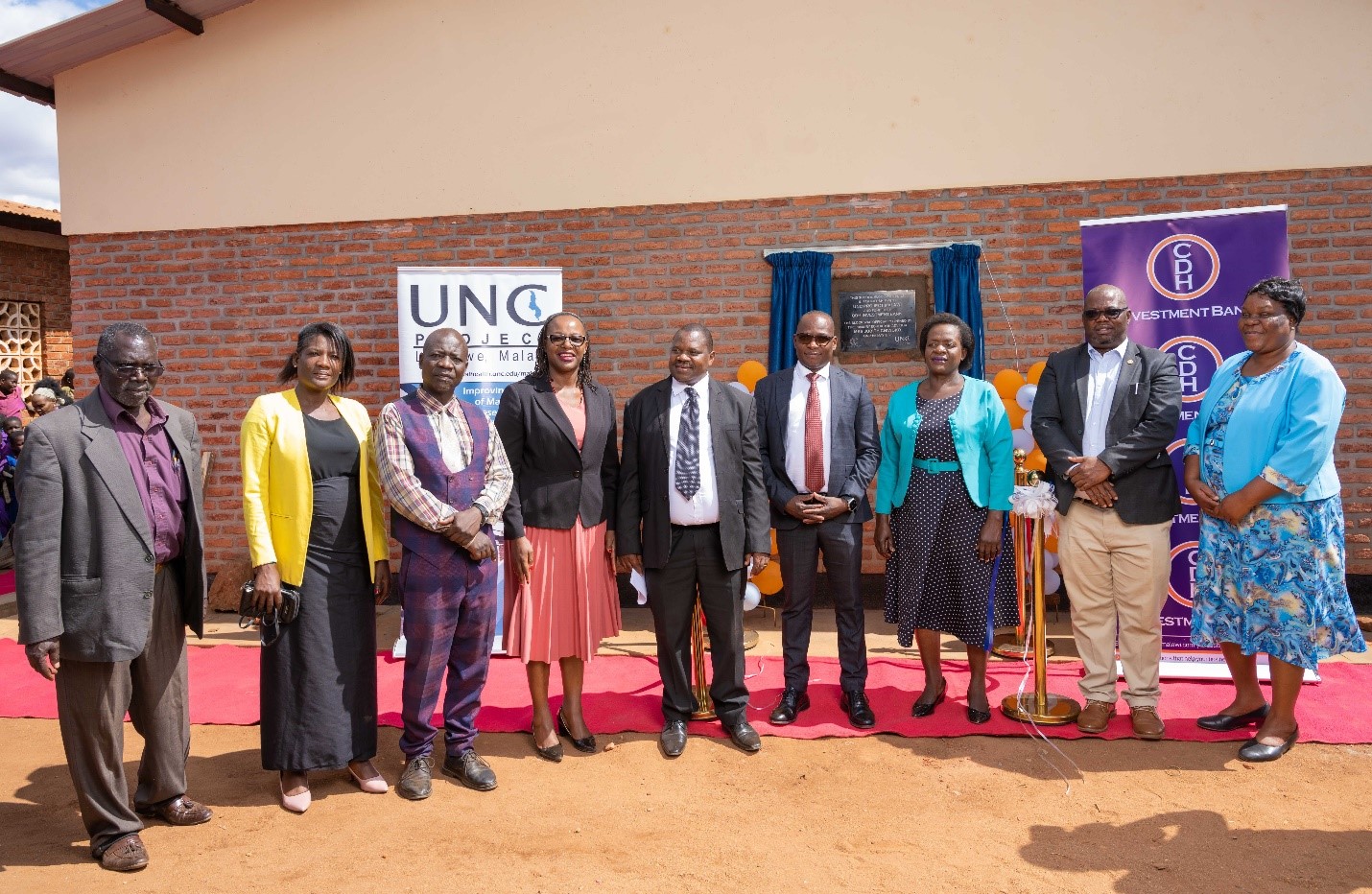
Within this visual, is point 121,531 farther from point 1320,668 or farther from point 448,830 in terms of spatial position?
point 1320,668

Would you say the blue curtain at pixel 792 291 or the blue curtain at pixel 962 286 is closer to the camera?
the blue curtain at pixel 962 286

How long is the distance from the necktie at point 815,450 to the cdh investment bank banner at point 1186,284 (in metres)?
1.73

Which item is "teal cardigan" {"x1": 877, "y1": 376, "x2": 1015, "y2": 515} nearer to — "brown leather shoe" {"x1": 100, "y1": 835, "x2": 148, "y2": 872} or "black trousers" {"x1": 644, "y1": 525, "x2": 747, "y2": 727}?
"black trousers" {"x1": 644, "y1": 525, "x2": 747, "y2": 727}

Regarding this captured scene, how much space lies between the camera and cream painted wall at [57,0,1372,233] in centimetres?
616

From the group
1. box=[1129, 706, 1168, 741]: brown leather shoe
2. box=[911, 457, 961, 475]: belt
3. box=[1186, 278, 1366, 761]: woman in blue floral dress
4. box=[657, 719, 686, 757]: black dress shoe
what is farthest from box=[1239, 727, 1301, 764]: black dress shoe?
box=[657, 719, 686, 757]: black dress shoe

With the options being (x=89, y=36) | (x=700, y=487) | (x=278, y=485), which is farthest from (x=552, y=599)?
(x=89, y=36)

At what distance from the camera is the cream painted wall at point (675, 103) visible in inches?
242

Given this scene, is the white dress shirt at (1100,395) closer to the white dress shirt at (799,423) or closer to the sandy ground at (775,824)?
the white dress shirt at (799,423)

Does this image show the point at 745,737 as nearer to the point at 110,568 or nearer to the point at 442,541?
the point at 442,541

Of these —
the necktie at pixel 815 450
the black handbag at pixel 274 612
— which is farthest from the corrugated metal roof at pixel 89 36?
the necktie at pixel 815 450

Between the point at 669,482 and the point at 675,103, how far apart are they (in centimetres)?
363

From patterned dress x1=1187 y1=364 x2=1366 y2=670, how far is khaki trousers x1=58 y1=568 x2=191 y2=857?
13.8 ft

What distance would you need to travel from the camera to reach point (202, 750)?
165 inches

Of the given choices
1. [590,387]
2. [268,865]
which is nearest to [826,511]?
[590,387]
